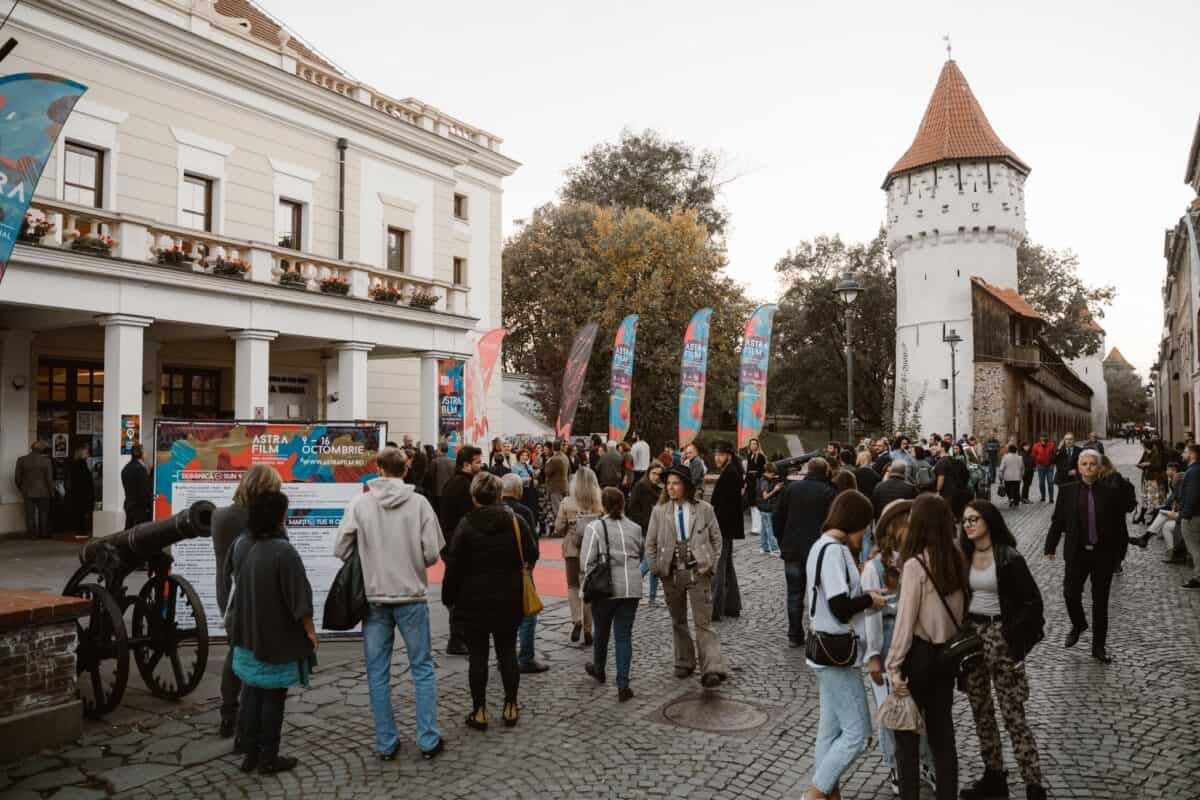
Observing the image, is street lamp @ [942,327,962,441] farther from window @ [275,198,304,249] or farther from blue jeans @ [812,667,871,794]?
blue jeans @ [812,667,871,794]

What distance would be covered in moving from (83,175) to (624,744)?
1733 centimetres

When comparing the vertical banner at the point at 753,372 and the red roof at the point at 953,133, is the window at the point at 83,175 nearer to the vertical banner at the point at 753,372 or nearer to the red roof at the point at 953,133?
the vertical banner at the point at 753,372

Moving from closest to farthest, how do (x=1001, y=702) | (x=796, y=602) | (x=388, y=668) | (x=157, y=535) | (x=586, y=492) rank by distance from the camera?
(x=1001, y=702)
(x=388, y=668)
(x=157, y=535)
(x=586, y=492)
(x=796, y=602)

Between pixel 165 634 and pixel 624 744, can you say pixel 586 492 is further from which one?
pixel 165 634

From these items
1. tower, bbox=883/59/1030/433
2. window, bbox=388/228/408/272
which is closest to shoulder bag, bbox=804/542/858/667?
window, bbox=388/228/408/272

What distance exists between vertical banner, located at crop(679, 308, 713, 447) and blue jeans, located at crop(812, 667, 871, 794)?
17046 mm

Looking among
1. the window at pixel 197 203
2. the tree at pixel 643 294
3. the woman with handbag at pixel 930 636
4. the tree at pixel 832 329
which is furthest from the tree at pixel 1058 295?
the woman with handbag at pixel 930 636

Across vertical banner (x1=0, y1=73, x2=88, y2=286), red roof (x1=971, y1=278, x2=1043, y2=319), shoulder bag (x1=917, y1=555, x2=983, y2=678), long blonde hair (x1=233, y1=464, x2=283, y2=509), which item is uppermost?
red roof (x1=971, y1=278, x2=1043, y2=319)

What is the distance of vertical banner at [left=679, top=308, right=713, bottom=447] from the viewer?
71.4ft

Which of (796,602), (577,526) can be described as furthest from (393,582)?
(796,602)

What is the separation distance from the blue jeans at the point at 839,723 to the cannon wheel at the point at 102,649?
4.82 meters

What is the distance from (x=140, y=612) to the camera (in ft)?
21.8

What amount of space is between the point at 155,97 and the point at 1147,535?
2026cm

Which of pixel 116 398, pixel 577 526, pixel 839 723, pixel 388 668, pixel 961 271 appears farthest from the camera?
pixel 961 271
